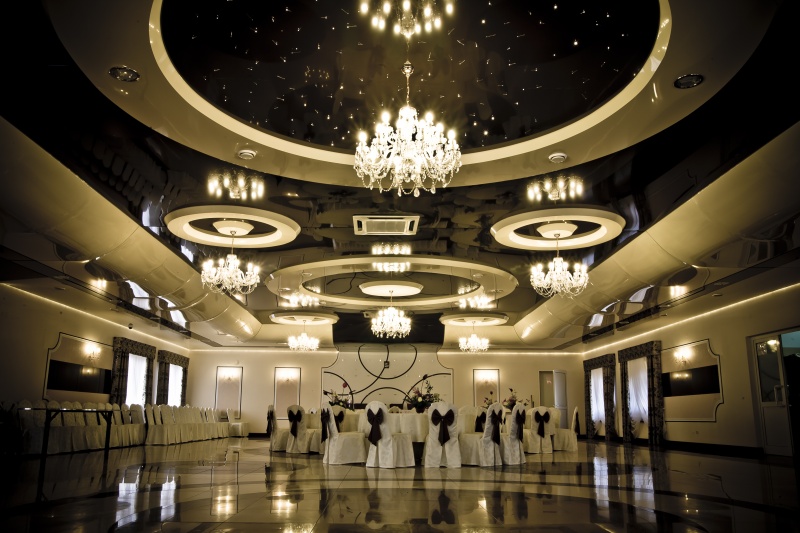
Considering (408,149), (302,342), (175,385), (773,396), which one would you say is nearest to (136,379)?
(175,385)

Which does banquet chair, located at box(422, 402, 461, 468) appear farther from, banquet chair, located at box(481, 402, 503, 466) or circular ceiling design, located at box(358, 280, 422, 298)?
circular ceiling design, located at box(358, 280, 422, 298)

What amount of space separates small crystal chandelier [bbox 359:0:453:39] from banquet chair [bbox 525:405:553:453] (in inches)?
383

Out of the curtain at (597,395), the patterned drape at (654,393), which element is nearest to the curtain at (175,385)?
the curtain at (597,395)

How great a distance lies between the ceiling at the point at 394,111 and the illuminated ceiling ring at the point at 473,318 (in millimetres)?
6182

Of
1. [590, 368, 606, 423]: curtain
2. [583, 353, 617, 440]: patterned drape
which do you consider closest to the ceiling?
[583, 353, 617, 440]: patterned drape

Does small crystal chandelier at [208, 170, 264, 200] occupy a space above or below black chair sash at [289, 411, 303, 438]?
above

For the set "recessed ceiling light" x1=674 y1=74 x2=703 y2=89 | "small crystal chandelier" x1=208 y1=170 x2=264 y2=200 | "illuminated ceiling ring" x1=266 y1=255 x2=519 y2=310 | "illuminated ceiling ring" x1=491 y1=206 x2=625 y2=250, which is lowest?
"illuminated ceiling ring" x1=491 y1=206 x2=625 y2=250

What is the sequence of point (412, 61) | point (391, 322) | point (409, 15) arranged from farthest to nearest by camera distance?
1. point (391, 322)
2. point (412, 61)
3. point (409, 15)

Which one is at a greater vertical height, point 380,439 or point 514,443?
point 380,439

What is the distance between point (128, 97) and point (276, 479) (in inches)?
171

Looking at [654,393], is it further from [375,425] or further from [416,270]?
[375,425]

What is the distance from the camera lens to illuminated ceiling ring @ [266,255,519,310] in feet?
38.0

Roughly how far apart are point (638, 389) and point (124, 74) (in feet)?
50.2

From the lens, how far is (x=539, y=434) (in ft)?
41.7
